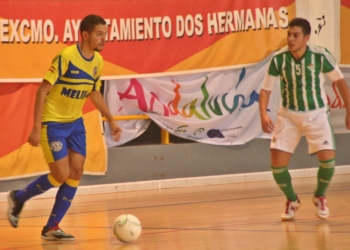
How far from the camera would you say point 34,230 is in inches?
233

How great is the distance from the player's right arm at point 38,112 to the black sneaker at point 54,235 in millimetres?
694

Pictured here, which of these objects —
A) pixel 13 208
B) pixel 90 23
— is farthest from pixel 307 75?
pixel 13 208

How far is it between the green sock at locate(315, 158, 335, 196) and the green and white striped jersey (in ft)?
1.53

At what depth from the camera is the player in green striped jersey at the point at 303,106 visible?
5770 millimetres

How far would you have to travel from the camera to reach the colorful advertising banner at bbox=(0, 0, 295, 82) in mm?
8469

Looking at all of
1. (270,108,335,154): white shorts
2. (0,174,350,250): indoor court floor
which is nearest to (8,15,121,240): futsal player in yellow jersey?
(0,174,350,250): indoor court floor

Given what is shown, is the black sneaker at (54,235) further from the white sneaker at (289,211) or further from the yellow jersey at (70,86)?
the white sneaker at (289,211)

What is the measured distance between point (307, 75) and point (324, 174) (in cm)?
83

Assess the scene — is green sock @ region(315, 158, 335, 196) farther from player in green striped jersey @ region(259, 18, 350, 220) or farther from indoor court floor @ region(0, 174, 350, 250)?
indoor court floor @ region(0, 174, 350, 250)

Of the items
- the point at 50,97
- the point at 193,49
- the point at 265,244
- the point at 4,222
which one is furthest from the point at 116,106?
the point at 265,244

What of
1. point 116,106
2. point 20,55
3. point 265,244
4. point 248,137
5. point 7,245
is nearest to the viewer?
point 265,244

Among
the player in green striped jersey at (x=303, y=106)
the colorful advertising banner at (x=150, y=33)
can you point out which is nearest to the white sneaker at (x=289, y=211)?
the player in green striped jersey at (x=303, y=106)

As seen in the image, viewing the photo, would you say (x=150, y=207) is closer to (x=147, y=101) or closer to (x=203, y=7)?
(x=147, y=101)

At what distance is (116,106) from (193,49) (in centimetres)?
127
